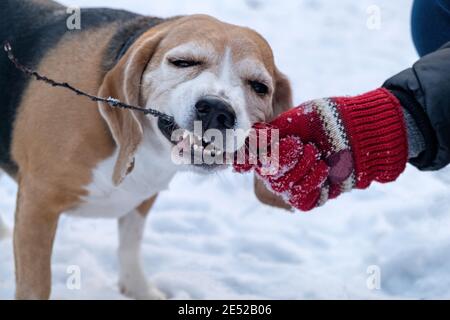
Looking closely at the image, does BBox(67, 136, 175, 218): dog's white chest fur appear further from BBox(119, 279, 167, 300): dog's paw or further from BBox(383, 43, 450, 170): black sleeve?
BBox(383, 43, 450, 170): black sleeve

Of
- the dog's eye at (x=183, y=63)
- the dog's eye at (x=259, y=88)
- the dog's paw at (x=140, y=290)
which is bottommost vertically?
the dog's paw at (x=140, y=290)

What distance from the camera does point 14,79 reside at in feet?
9.43

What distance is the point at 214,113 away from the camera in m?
2.13

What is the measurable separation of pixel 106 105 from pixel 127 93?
0.09 m

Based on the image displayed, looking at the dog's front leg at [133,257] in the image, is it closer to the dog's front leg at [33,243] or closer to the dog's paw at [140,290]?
the dog's paw at [140,290]

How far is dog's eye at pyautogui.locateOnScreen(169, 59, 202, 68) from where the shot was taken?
2352 millimetres

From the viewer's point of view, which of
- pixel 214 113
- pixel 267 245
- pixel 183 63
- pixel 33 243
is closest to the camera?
pixel 214 113

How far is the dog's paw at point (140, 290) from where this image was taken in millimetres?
3340

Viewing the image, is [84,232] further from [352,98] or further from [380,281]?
[352,98]

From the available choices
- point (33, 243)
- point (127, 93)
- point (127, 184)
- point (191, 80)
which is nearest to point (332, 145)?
point (191, 80)

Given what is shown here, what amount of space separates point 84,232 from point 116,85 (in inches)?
58.3

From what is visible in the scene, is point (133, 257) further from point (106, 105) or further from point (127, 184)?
point (106, 105)

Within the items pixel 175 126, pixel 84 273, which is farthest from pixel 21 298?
pixel 175 126

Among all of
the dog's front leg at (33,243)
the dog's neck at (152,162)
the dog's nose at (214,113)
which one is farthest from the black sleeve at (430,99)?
the dog's front leg at (33,243)
